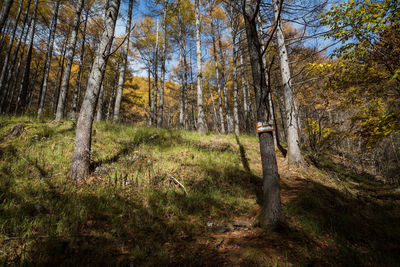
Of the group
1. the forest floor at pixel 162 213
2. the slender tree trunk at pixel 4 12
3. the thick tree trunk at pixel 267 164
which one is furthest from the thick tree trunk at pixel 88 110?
the thick tree trunk at pixel 267 164

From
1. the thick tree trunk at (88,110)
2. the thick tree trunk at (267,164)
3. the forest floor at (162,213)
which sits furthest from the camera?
the thick tree trunk at (88,110)

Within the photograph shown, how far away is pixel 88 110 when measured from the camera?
3736mm

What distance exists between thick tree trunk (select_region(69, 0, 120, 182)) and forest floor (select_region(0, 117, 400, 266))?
29 cm

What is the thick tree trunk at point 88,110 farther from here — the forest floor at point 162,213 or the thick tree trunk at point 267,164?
the thick tree trunk at point 267,164

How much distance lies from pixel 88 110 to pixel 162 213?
2883mm

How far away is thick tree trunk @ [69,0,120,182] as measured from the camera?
11.5 ft

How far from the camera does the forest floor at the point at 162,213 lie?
76.6 inches

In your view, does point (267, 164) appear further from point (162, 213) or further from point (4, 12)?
point (4, 12)

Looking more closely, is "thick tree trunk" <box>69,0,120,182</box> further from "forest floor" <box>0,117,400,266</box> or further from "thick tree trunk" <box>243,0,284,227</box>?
"thick tree trunk" <box>243,0,284,227</box>

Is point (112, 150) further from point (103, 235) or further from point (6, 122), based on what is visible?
point (6, 122)

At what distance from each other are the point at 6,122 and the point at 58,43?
1454 cm

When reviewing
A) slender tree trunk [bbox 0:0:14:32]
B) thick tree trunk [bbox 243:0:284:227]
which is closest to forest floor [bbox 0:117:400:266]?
thick tree trunk [bbox 243:0:284:227]

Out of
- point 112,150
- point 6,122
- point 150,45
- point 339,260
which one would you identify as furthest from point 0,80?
point 339,260

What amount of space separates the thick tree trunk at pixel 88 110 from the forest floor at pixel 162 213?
0.29 metres
